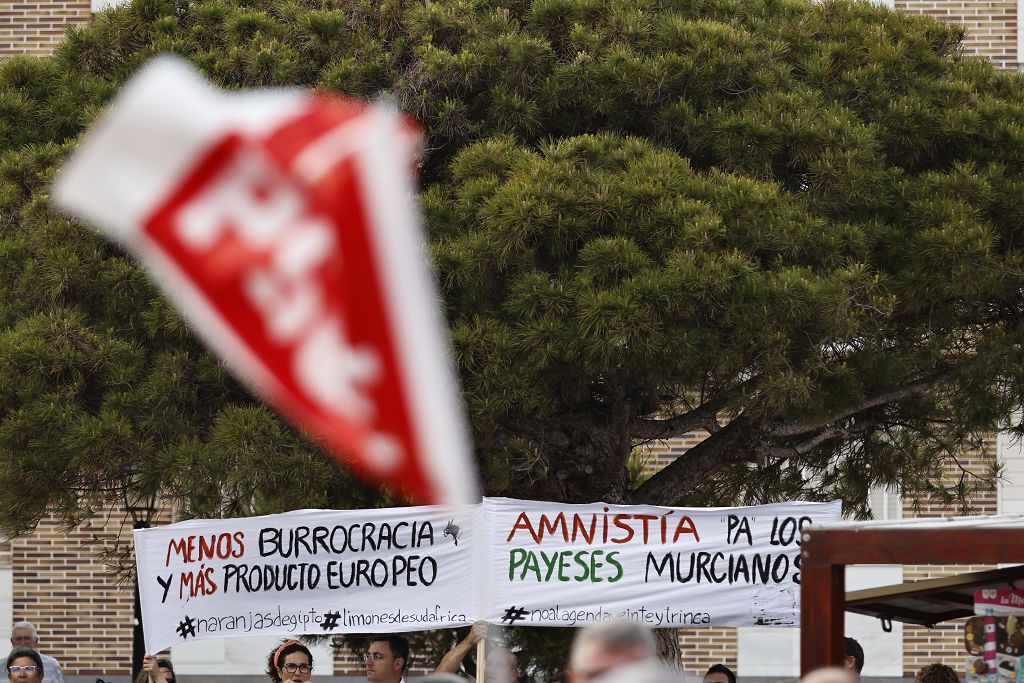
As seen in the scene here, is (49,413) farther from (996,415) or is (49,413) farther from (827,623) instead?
(996,415)

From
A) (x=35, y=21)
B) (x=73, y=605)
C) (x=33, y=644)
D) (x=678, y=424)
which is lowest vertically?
(x=33, y=644)

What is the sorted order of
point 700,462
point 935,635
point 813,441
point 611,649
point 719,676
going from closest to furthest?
point 611,649 → point 719,676 → point 700,462 → point 813,441 → point 935,635

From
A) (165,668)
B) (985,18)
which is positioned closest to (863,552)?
(165,668)

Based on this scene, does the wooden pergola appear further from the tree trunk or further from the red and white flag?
the tree trunk

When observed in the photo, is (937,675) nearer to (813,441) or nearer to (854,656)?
(854,656)

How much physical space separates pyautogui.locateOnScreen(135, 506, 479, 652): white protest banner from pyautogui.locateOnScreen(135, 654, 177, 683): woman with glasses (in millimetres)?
491

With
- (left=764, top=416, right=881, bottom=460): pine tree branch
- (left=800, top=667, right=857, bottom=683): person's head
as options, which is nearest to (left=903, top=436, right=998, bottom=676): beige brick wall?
(left=764, top=416, right=881, bottom=460): pine tree branch

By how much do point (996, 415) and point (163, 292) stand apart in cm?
554

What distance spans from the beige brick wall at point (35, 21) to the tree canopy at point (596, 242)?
8733 millimetres

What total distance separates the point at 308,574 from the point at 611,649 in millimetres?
5828

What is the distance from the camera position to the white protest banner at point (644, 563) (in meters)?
8.98

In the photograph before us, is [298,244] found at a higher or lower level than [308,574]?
lower

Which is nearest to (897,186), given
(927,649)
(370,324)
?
(370,324)

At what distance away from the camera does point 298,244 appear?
2791 mm
